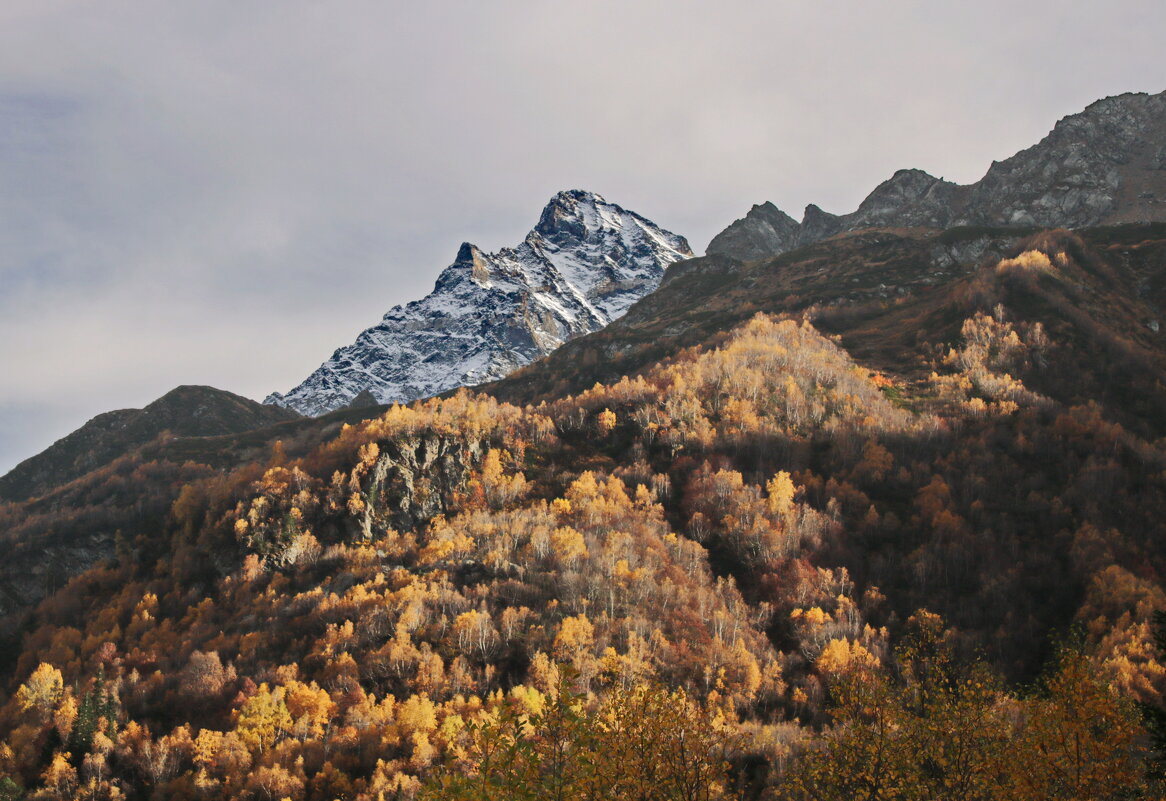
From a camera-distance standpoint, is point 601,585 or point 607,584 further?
point 607,584

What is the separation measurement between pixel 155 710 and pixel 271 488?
217ft

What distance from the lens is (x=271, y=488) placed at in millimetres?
177750

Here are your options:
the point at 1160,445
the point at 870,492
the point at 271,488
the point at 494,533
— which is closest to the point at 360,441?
the point at 271,488

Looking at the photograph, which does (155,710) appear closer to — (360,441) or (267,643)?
(267,643)

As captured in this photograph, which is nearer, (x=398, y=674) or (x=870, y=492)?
(x=398, y=674)

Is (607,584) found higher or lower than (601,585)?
lower

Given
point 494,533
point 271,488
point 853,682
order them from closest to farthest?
point 853,682
point 494,533
point 271,488

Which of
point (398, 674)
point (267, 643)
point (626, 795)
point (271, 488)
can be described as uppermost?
point (271, 488)

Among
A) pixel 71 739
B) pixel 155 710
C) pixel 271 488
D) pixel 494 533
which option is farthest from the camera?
pixel 271 488

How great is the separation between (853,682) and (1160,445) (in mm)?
184232

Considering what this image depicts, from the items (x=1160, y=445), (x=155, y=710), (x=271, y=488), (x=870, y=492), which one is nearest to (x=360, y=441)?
(x=271, y=488)

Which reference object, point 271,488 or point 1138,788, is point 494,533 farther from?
point 1138,788

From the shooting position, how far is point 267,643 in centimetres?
13362

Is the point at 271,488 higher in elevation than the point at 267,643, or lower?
higher
